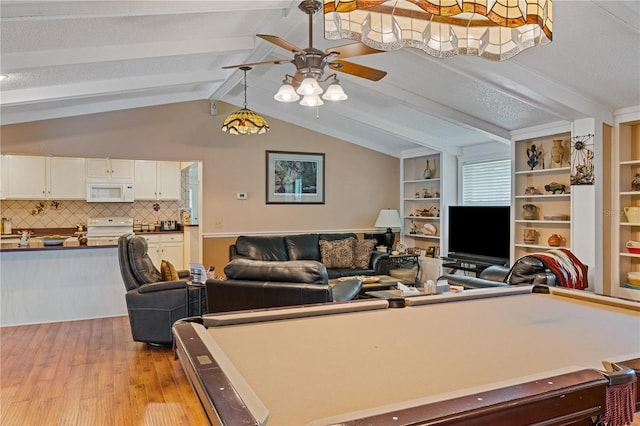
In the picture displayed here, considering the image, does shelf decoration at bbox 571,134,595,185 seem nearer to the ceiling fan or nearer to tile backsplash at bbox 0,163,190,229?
the ceiling fan

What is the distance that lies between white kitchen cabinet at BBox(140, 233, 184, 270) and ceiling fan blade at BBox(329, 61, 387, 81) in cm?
511

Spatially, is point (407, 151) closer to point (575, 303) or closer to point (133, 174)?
point (133, 174)

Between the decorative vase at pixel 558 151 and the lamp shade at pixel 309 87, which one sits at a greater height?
the lamp shade at pixel 309 87

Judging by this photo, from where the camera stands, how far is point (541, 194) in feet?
17.7

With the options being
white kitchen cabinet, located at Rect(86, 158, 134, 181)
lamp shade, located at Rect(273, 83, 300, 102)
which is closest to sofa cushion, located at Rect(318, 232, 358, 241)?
white kitchen cabinet, located at Rect(86, 158, 134, 181)

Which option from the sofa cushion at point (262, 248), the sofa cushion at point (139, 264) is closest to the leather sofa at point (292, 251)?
the sofa cushion at point (262, 248)

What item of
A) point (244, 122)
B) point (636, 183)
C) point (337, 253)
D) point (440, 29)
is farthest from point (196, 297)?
point (636, 183)

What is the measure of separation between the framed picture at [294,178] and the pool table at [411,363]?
510 cm

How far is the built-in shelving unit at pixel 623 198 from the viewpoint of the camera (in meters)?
4.56

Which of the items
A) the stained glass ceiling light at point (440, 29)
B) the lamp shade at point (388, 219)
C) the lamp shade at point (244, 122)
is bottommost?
the lamp shade at point (388, 219)

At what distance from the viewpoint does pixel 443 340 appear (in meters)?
1.71

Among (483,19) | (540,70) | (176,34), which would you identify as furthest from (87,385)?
(540,70)

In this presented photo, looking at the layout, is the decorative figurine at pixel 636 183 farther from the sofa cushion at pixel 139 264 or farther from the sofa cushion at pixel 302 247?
the sofa cushion at pixel 139 264

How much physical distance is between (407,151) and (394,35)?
6.02 meters
